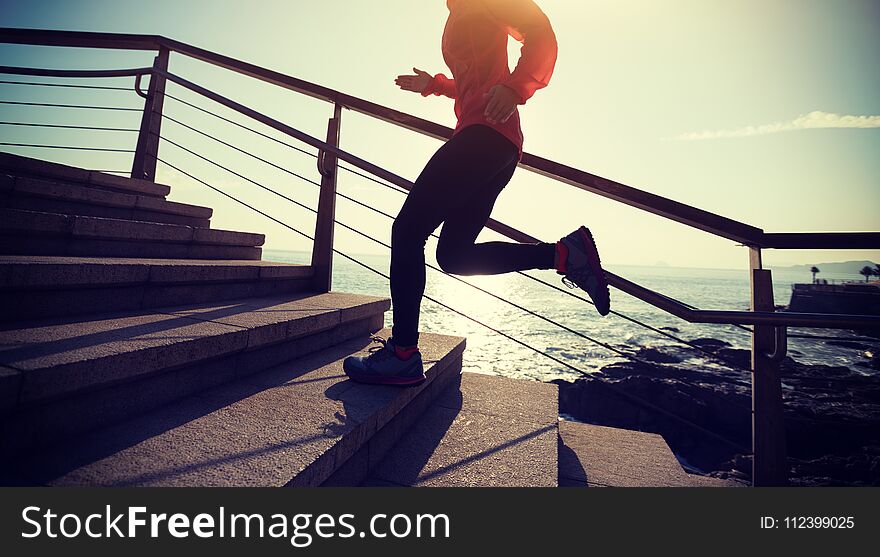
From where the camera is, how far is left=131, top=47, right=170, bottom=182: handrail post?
12.1 feet

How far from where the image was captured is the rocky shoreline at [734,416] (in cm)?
771

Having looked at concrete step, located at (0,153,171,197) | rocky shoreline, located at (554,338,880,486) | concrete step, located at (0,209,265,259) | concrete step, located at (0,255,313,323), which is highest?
concrete step, located at (0,153,171,197)

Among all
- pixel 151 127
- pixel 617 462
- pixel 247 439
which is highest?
pixel 151 127

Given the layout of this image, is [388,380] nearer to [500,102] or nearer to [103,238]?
[500,102]

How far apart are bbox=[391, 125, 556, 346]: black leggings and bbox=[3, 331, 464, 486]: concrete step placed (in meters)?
0.36

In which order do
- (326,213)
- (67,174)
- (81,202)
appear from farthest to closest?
1. (326,213)
2. (67,174)
3. (81,202)

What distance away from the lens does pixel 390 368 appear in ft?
5.71

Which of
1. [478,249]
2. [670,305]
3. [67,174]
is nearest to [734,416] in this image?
[670,305]

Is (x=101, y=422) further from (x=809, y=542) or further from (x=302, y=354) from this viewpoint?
(x=809, y=542)

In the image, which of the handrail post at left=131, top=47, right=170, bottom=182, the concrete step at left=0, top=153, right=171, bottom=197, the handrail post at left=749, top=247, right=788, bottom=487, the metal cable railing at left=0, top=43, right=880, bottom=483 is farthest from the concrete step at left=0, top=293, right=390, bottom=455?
the handrail post at left=131, top=47, right=170, bottom=182

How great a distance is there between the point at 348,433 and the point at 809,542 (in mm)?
1417

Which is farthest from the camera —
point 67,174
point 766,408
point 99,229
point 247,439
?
point 67,174

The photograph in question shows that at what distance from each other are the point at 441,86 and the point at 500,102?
2.01 ft

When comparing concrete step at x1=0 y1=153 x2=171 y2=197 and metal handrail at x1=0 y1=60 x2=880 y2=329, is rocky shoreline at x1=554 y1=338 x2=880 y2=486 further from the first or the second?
concrete step at x1=0 y1=153 x2=171 y2=197
